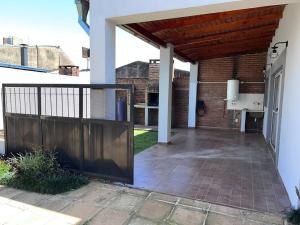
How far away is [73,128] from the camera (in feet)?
13.1

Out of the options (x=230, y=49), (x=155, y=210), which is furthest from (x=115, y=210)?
(x=230, y=49)

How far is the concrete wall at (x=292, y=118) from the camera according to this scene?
10.4 ft

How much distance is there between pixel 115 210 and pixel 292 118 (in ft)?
9.12

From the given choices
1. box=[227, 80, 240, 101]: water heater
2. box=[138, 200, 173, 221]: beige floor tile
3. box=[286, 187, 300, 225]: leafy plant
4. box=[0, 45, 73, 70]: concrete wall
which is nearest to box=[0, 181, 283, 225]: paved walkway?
box=[138, 200, 173, 221]: beige floor tile

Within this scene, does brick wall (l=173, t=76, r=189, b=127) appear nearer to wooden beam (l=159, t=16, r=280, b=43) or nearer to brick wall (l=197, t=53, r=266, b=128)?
brick wall (l=197, t=53, r=266, b=128)

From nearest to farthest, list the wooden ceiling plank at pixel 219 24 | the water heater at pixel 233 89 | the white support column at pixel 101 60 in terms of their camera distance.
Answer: the white support column at pixel 101 60 < the wooden ceiling plank at pixel 219 24 < the water heater at pixel 233 89

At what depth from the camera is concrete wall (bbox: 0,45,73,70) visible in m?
14.4

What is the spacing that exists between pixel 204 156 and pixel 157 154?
1127 mm

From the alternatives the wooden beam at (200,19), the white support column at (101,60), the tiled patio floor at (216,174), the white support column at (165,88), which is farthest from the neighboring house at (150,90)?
the white support column at (101,60)

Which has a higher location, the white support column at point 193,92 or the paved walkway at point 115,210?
the white support column at point 193,92

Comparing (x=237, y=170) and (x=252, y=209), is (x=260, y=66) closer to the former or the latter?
(x=237, y=170)

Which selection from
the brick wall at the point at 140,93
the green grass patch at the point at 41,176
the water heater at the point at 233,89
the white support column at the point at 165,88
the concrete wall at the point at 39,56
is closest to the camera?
the green grass patch at the point at 41,176

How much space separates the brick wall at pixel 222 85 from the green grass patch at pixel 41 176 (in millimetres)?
7355

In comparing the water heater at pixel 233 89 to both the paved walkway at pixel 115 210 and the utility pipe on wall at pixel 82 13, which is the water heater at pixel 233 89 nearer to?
the utility pipe on wall at pixel 82 13
